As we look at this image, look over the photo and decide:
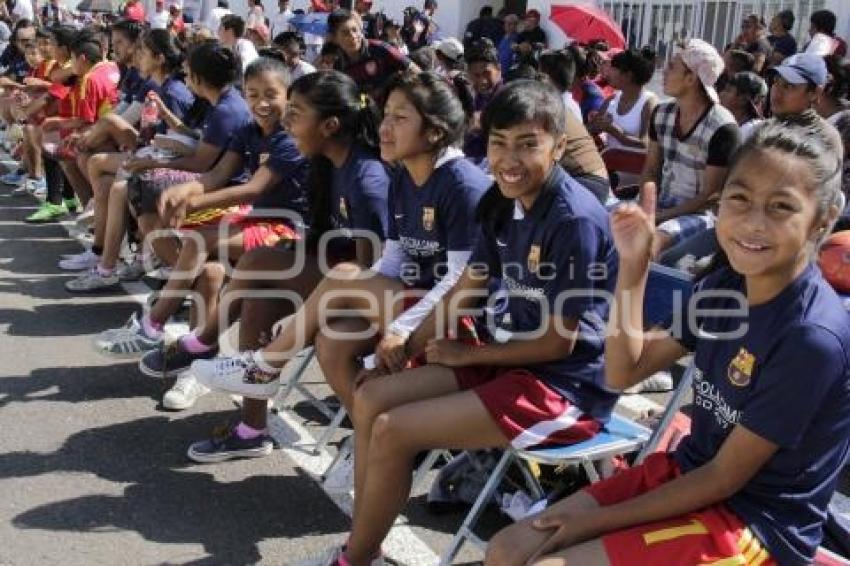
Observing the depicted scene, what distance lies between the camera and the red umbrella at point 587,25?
32.7 ft

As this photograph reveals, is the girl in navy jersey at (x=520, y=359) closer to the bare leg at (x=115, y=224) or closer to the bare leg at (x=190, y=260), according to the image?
the bare leg at (x=190, y=260)

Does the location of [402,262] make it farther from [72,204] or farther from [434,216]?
[72,204]

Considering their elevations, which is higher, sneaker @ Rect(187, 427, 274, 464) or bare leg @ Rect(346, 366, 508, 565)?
bare leg @ Rect(346, 366, 508, 565)

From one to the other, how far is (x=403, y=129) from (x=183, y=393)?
1727 mm

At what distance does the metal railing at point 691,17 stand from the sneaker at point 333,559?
9427mm

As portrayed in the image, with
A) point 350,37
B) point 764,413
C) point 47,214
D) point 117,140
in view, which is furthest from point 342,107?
point 47,214

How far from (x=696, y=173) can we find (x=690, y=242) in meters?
0.58

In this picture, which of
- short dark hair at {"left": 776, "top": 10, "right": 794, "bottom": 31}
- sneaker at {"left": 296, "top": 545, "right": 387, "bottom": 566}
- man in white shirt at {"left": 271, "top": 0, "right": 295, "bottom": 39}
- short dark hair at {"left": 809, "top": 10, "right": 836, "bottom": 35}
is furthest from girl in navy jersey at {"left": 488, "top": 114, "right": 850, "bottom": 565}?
man in white shirt at {"left": 271, "top": 0, "right": 295, "bottom": 39}

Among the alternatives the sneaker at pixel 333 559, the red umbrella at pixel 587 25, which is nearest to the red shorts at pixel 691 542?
the sneaker at pixel 333 559

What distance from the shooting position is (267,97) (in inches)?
174

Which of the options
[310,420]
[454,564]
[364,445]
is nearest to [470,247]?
[364,445]

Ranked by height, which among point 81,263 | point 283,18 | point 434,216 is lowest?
point 81,263

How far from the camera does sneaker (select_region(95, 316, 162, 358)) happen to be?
14.7ft

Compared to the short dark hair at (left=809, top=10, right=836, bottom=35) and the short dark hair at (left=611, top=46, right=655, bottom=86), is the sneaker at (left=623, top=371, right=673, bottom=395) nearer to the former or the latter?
the short dark hair at (left=611, top=46, right=655, bottom=86)
